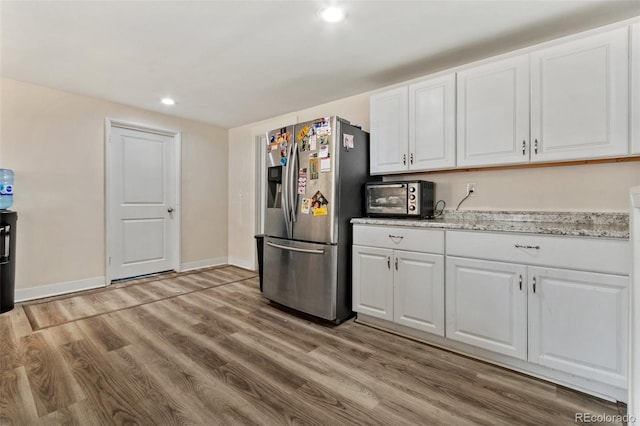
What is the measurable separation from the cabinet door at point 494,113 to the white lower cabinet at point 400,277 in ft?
2.38

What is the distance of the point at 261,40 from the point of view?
231 centimetres

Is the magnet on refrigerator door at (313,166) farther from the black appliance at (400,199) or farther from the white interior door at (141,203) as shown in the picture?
the white interior door at (141,203)

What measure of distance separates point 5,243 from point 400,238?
12.0ft

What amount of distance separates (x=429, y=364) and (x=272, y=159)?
230 centimetres

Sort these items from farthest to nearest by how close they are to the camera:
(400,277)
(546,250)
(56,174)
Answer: (56,174) < (400,277) < (546,250)

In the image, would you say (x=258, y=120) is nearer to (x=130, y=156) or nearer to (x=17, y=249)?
(x=130, y=156)

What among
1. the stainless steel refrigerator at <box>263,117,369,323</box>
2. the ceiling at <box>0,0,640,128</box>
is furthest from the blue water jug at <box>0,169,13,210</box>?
the stainless steel refrigerator at <box>263,117,369,323</box>

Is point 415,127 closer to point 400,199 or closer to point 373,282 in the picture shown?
point 400,199

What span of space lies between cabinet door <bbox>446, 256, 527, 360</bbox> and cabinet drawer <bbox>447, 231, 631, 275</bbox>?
0.22ft

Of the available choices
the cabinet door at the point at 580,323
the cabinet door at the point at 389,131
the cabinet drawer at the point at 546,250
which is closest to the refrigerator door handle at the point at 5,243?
the cabinet door at the point at 389,131

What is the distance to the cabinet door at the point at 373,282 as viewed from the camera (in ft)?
Answer: 8.06

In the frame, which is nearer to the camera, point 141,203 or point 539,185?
point 539,185

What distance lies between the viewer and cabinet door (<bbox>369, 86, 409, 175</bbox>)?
266 centimetres

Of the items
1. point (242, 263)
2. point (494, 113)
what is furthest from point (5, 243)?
point (494, 113)
